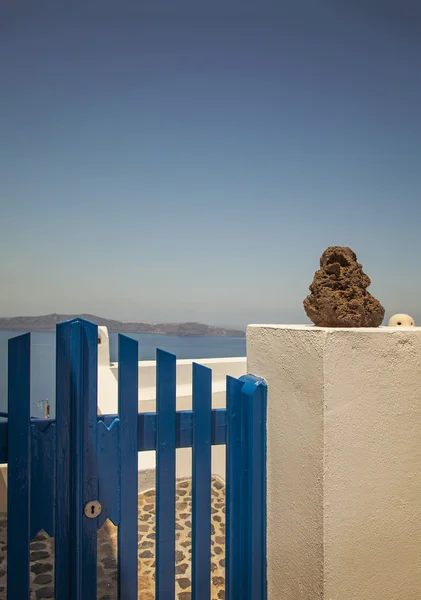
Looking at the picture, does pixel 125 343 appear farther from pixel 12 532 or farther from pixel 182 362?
pixel 182 362

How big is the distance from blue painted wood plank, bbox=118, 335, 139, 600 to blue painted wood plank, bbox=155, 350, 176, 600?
89 mm

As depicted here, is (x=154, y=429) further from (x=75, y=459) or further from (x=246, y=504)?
(x=246, y=504)

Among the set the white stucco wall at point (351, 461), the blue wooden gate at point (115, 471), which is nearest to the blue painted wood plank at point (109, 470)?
the blue wooden gate at point (115, 471)

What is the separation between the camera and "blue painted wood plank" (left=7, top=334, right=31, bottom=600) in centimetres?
136

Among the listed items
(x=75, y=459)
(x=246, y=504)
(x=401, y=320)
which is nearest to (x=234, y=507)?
(x=246, y=504)

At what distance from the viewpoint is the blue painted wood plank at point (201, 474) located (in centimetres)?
158

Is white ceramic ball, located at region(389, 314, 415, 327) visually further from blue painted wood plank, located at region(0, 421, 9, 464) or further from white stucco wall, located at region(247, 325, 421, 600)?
blue painted wood plank, located at region(0, 421, 9, 464)

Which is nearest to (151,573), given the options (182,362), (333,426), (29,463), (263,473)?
(263,473)

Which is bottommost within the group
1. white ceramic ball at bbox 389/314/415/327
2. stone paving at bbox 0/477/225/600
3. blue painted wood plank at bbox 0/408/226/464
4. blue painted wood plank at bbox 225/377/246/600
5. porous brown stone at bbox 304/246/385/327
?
stone paving at bbox 0/477/225/600

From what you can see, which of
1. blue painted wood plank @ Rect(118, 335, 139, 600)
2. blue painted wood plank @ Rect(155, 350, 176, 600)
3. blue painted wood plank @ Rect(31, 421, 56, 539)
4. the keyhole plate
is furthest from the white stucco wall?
blue painted wood plank @ Rect(31, 421, 56, 539)

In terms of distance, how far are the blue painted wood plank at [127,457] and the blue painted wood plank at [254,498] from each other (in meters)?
0.45

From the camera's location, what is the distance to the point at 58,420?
4.60ft

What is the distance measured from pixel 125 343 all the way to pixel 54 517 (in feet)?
2.08

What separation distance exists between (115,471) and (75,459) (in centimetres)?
15
